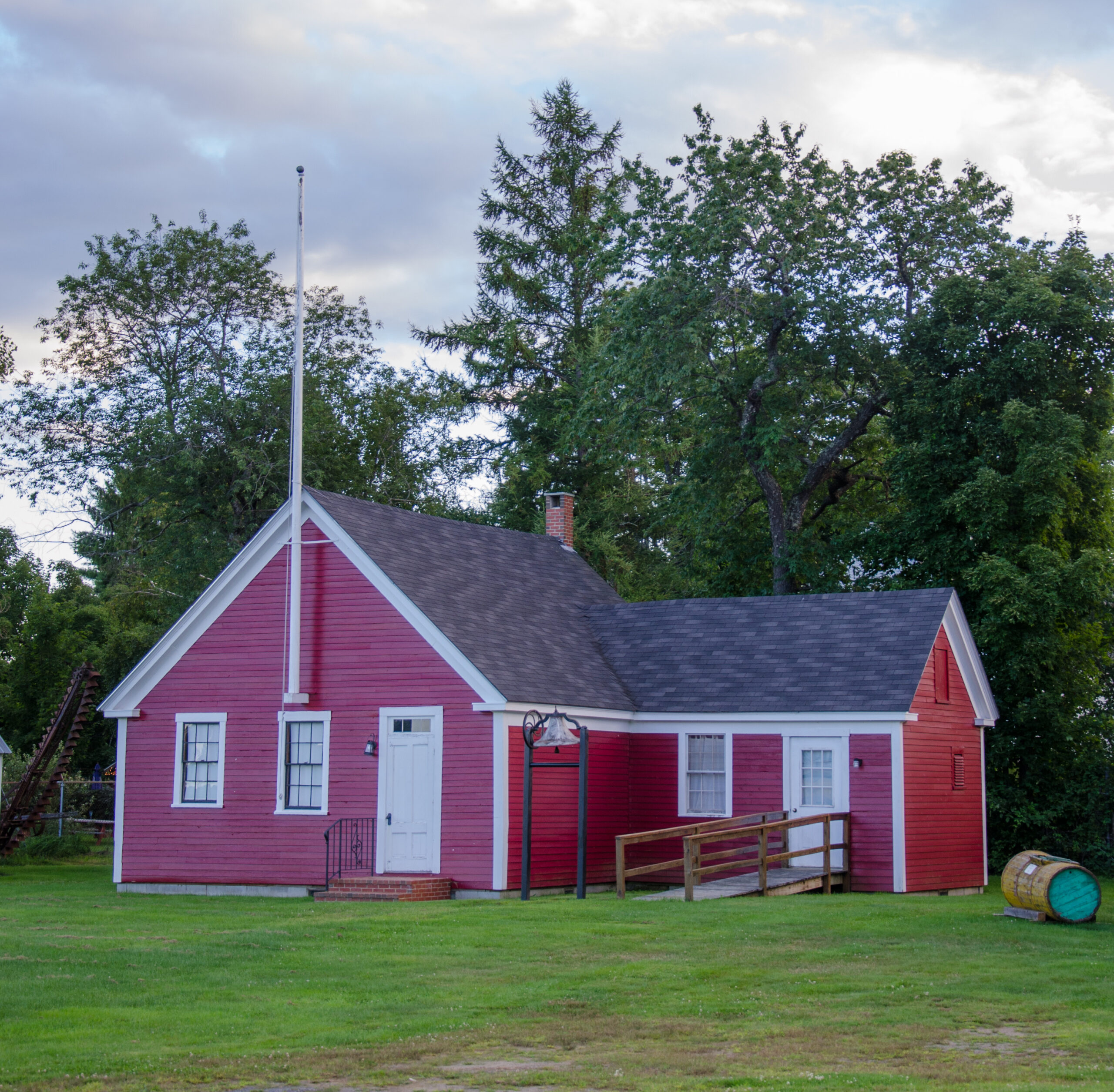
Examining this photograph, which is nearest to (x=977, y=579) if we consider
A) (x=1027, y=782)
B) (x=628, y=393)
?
(x=1027, y=782)

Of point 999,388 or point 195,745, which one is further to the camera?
point 999,388

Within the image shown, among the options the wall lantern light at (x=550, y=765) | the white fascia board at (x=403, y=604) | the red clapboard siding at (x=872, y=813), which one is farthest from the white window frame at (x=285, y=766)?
the red clapboard siding at (x=872, y=813)

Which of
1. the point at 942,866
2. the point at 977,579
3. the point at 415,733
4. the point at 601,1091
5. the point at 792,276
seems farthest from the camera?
the point at 792,276

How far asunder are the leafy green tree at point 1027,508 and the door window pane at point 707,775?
8.67 metres

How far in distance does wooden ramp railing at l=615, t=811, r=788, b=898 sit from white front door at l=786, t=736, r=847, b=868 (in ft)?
1.31

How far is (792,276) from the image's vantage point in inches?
1457

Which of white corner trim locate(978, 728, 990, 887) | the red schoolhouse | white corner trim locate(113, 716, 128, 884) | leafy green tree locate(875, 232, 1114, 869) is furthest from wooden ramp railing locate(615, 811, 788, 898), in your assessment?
leafy green tree locate(875, 232, 1114, 869)

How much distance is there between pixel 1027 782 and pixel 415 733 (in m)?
15.7

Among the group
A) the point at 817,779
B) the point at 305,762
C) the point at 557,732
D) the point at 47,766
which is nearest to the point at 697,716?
the point at 817,779

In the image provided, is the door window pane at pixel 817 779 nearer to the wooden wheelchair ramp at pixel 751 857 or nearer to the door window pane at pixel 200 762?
the wooden wheelchair ramp at pixel 751 857

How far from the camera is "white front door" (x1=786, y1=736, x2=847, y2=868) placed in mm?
23984

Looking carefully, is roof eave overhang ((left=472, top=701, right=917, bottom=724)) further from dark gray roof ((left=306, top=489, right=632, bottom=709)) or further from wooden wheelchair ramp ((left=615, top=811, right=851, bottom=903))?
wooden wheelchair ramp ((left=615, top=811, right=851, bottom=903))

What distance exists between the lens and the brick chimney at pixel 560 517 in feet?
107

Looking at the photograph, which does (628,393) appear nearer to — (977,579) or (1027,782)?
(977,579)
